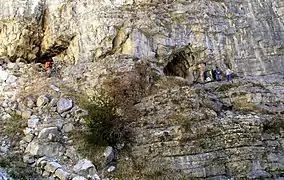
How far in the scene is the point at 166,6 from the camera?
21.0 meters

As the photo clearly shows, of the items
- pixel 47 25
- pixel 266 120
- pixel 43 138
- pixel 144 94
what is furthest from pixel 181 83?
pixel 47 25

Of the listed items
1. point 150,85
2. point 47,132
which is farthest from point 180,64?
point 47,132

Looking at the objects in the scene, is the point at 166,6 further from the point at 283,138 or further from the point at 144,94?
the point at 283,138

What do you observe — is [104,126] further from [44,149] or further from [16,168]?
[16,168]

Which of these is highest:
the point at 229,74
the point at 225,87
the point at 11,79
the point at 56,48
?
the point at 56,48

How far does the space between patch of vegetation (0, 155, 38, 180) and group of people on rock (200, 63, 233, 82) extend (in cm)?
1000

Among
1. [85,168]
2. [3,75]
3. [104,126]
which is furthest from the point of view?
[3,75]

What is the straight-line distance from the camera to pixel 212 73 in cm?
2036

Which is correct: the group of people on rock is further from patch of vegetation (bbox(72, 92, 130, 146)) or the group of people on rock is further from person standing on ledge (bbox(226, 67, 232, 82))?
patch of vegetation (bbox(72, 92, 130, 146))

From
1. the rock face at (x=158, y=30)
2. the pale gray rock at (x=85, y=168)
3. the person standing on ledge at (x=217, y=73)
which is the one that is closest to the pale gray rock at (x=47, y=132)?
the pale gray rock at (x=85, y=168)

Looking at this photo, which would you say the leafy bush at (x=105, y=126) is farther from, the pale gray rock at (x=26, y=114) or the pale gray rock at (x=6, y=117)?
the pale gray rock at (x=6, y=117)

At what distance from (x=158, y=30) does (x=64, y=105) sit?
21.6 ft

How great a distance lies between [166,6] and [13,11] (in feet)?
25.5

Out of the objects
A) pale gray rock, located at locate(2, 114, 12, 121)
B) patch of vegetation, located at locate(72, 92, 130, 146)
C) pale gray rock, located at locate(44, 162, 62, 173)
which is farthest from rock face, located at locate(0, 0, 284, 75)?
pale gray rock, located at locate(44, 162, 62, 173)
